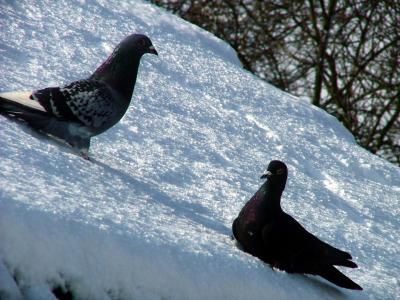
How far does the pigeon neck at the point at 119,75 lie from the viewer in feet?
15.4

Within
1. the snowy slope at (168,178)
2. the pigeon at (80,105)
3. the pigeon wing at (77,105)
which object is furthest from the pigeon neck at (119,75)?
the snowy slope at (168,178)

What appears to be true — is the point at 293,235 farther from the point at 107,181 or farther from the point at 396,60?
the point at 396,60

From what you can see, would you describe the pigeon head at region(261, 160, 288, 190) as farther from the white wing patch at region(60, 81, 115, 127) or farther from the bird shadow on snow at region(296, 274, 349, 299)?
the white wing patch at region(60, 81, 115, 127)

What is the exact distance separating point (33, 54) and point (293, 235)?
235 centimetres

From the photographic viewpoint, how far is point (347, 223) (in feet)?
17.6

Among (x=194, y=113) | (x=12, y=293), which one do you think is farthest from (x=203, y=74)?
(x=12, y=293)

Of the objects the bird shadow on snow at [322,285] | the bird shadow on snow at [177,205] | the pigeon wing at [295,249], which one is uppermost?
the pigeon wing at [295,249]

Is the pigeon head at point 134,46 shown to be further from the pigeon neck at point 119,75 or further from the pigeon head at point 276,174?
the pigeon head at point 276,174

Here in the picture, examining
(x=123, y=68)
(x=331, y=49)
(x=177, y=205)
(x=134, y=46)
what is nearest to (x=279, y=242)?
(x=177, y=205)

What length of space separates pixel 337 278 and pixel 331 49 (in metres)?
7.60

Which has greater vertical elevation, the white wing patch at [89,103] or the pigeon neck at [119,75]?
the pigeon neck at [119,75]

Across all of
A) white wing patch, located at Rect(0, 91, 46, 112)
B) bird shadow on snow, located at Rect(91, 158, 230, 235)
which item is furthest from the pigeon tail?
white wing patch, located at Rect(0, 91, 46, 112)

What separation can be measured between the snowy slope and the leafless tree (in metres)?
3.71

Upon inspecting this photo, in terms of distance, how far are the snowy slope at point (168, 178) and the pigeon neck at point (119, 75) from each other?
0.38m
